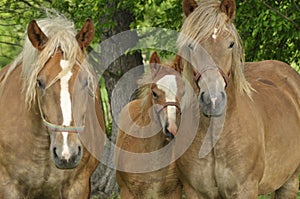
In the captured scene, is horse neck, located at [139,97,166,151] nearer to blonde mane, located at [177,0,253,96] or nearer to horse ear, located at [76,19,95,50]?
blonde mane, located at [177,0,253,96]

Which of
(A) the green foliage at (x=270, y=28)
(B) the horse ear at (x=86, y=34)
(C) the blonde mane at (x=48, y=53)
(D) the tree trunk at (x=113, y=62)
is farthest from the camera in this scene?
(D) the tree trunk at (x=113, y=62)

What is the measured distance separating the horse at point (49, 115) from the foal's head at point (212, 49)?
780 millimetres

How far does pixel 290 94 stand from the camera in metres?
6.62

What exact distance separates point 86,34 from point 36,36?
0.40 m

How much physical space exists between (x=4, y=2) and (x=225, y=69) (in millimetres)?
4770

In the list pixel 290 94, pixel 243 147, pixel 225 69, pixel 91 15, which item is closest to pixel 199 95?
pixel 225 69

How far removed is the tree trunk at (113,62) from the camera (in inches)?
330

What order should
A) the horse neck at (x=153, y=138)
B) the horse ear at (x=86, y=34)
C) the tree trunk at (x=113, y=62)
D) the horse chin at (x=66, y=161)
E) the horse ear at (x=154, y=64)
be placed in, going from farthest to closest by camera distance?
the tree trunk at (x=113, y=62) → the horse ear at (x=154, y=64) → the horse neck at (x=153, y=138) → the horse ear at (x=86, y=34) → the horse chin at (x=66, y=161)

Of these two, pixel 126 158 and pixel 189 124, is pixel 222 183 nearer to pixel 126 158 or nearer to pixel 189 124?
pixel 189 124

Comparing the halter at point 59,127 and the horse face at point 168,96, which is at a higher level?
the halter at point 59,127

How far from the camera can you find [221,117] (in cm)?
534

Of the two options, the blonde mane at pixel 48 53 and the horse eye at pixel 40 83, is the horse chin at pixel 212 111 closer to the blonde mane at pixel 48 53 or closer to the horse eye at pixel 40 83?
the blonde mane at pixel 48 53

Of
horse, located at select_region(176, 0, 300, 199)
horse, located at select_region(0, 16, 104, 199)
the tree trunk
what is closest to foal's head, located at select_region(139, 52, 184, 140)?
horse, located at select_region(176, 0, 300, 199)

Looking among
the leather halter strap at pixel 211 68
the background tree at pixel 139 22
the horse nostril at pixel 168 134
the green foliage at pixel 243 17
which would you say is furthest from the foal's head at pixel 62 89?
the background tree at pixel 139 22
